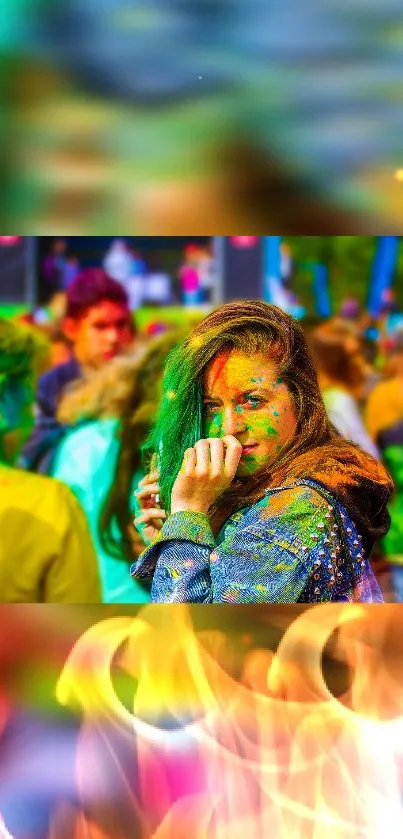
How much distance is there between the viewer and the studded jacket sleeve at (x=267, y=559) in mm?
1856

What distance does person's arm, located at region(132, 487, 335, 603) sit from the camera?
186 centimetres

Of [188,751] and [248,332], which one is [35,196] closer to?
[248,332]

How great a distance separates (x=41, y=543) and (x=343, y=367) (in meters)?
1.50

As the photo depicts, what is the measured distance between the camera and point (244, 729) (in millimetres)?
2111

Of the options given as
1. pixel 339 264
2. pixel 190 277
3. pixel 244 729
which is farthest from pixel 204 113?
Result: pixel 339 264

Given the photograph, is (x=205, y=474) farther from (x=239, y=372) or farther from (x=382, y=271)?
(x=382, y=271)

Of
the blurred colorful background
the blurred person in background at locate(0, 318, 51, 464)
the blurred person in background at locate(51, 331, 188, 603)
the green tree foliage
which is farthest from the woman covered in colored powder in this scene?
the green tree foliage

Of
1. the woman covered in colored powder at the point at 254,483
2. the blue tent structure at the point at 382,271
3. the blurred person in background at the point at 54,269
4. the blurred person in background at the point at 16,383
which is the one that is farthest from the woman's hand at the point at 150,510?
the blue tent structure at the point at 382,271

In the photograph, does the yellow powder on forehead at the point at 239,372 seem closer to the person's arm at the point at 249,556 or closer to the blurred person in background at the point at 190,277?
the person's arm at the point at 249,556

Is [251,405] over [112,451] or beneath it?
Result: beneath

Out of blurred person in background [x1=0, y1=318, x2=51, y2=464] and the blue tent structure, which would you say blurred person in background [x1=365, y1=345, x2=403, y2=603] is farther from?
blurred person in background [x1=0, y1=318, x2=51, y2=464]

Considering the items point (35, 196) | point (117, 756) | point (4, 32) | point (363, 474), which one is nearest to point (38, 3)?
point (4, 32)

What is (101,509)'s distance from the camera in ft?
11.3

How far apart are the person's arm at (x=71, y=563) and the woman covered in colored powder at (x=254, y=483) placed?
1053mm
